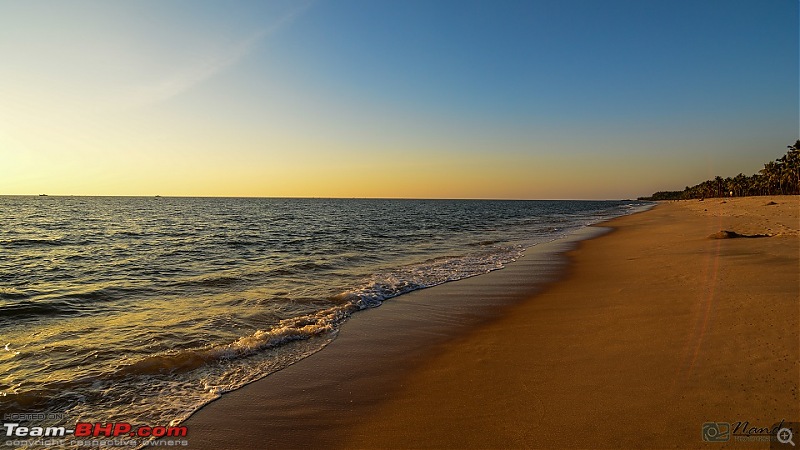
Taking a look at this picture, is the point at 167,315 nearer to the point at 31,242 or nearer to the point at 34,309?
the point at 34,309

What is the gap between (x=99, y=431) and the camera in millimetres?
5184

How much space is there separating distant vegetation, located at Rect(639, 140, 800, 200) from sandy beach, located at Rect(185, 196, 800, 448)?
11353 centimetres

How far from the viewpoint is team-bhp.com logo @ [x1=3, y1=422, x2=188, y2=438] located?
5.08 m

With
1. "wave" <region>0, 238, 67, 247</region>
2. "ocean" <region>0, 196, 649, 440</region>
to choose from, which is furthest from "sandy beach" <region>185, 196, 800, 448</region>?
"wave" <region>0, 238, 67, 247</region>

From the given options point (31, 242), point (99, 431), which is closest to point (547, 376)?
point (99, 431)

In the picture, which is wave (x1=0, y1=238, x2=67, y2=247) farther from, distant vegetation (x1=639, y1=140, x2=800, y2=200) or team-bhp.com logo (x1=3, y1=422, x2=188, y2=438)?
distant vegetation (x1=639, y1=140, x2=800, y2=200)

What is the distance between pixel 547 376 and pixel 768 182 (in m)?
142

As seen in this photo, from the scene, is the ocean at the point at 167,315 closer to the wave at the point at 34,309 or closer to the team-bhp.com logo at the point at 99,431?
the wave at the point at 34,309

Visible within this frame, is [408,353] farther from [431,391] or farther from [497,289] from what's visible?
[497,289]

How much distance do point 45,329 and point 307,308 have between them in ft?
21.4

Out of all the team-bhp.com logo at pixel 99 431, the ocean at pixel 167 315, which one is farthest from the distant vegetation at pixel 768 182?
the team-bhp.com logo at pixel 99 431

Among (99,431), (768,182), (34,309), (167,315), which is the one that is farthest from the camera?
(768,182)

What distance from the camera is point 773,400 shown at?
464 cm

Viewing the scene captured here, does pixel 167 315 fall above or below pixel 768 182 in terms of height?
below
